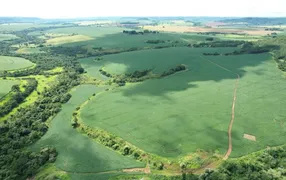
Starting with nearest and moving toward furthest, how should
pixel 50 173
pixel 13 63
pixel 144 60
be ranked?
pixel 50 173, pixel 144 60, pixel 13 63

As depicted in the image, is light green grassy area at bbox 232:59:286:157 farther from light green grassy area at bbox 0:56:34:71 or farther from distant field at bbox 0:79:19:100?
light green grassy area at bbox 0:56:34:71

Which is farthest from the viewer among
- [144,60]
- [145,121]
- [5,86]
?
[144,60]

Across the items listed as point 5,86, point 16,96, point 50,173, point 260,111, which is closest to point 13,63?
point 5,86

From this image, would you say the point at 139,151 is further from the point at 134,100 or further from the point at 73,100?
the point at 73,100

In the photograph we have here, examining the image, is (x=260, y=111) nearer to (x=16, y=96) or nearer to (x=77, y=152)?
(x=77, y=152)

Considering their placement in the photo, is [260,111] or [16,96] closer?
[260,111]

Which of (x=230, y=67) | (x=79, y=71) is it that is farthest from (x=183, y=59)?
(x=79, y=71)

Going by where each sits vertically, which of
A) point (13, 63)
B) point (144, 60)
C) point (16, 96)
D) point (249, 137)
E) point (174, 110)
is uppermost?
point (144, 60)

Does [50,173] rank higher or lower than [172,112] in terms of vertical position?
lower
